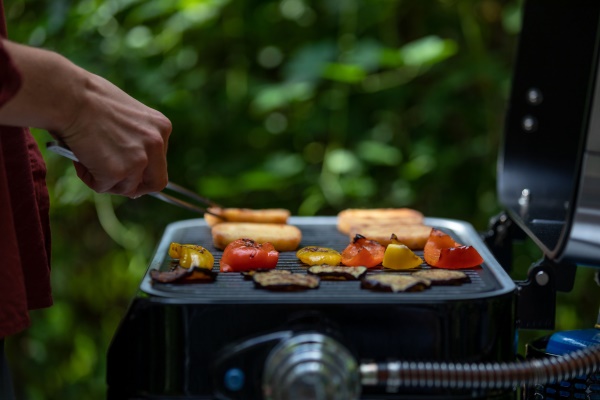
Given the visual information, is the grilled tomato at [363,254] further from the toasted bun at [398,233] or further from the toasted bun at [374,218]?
the toasted bun at [374,218]

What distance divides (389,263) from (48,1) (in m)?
1.61

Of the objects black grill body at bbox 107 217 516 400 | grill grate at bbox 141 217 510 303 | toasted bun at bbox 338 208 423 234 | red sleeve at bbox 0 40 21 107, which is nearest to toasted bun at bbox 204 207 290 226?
toasted bun at bbox 338 208 423 234

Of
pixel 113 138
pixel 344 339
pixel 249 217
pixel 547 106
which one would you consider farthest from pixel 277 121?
pixel 344 339

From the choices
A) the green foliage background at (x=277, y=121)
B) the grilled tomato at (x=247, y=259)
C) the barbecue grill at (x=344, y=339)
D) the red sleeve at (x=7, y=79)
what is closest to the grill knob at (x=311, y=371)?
the barbecue grill at (x=344, y=339)

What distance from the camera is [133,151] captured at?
0.90 m

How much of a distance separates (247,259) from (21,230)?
304mm

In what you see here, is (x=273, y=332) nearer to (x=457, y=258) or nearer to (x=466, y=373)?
(x=466, y=373)

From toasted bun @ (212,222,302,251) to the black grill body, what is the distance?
0.34 m

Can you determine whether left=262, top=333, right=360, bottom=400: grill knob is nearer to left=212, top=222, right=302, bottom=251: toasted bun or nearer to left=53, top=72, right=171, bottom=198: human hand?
left=53, top=72, right=171, bottom=198: human hand

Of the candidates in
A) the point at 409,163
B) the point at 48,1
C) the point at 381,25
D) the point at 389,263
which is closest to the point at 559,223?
the point at 389,263

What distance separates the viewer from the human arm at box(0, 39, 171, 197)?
31.3 inches

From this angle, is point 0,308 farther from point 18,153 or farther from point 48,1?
point 48,1

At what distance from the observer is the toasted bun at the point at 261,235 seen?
121cm

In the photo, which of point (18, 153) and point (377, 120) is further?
point (377, 120)
